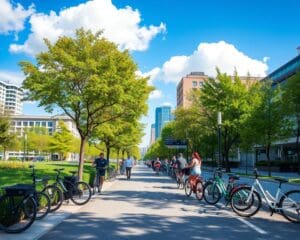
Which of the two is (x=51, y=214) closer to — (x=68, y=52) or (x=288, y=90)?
(x=68, y=52)

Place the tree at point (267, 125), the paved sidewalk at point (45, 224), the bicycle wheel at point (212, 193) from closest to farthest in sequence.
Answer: the paved sidewalk at point (45, 224) < the bicycle wheel at point (212, 193) < the tree at point (267, 125)

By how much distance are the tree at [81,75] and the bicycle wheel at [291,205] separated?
970 cm

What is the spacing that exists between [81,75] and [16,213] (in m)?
10.6

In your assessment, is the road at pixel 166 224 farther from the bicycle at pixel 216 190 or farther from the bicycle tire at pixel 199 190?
the bicycle tire at pixel 199 190

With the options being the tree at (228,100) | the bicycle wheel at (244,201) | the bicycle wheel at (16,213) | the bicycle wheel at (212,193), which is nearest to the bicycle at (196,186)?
the bicycle wheel at (212,193)

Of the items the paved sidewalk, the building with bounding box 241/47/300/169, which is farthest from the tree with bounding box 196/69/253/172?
Answer: the paved sidewalk

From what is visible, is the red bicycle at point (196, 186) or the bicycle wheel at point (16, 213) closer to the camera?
the bicycle wheel at point (16, 213)

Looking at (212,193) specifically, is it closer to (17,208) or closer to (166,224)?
(166,224)

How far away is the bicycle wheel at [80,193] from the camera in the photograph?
42.6 ft

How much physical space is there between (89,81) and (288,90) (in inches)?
927

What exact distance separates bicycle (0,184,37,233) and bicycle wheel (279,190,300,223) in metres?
6.04

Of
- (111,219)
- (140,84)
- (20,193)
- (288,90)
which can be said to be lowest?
(111,219)

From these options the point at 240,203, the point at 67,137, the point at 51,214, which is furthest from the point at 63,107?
the point at 67,137

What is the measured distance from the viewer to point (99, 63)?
18141 millimetres
